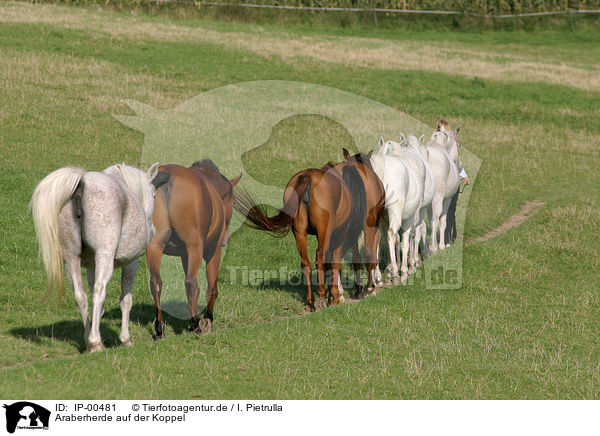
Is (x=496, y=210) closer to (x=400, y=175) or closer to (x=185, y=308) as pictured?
(x=400, y=175)

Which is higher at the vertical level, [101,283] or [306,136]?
[101,283]

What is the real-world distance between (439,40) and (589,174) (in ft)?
88.9

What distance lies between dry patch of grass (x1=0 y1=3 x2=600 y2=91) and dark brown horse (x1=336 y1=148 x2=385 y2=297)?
2449cm

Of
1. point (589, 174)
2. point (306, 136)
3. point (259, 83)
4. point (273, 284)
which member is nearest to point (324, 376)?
point (273, 284)

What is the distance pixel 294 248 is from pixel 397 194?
3.28 metres

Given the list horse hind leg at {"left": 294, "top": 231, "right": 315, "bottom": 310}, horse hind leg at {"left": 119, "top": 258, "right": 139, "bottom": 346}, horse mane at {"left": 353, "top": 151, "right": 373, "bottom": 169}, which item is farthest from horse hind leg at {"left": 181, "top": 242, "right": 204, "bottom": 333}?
horse mane at {"left": 353, "top": 151, "right": 373, "bottom": 169}

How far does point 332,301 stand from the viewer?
12359mm

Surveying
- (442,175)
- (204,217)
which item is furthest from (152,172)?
(442,175)

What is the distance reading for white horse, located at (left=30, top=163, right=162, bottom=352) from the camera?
7.99 metres

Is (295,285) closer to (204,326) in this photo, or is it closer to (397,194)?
(397,194)
